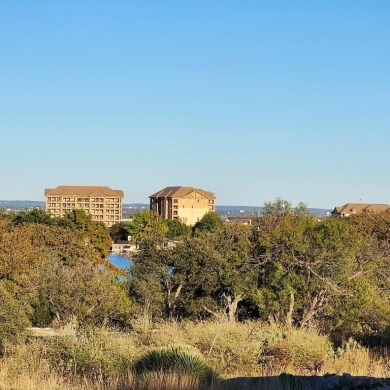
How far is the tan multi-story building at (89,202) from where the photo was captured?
492ft

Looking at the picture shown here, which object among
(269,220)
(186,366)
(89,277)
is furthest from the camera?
(269,220)

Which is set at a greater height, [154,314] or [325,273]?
[325,273]

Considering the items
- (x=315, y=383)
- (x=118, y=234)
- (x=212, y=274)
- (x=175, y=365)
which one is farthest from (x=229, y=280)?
(x=118, y=234)

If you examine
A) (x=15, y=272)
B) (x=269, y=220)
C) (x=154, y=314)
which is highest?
(x=269, y=220)

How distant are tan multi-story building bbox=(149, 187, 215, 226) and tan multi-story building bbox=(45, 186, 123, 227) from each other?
1033 centimetres

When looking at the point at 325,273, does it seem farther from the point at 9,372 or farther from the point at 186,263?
the point at 9,372

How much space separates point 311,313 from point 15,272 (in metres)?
10.9

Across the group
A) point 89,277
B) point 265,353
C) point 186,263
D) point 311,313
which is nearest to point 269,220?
point 186,263

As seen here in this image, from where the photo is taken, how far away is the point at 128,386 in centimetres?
762

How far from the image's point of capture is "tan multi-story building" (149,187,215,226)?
147m

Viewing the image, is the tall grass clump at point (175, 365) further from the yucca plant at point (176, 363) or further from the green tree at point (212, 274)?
the green tree at point (212, 274)

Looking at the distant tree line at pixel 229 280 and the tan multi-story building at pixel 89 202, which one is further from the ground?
the tan multi-story building at pixel 89 202

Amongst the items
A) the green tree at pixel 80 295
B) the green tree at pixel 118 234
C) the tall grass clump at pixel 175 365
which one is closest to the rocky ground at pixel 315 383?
the tall grass clump at pixel 175 365

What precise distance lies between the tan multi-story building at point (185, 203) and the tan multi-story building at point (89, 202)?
10.3 m
